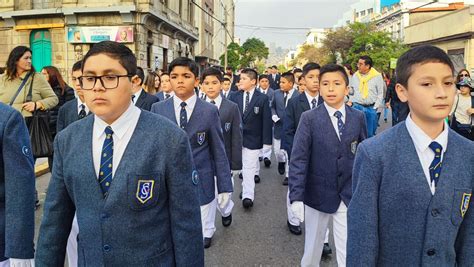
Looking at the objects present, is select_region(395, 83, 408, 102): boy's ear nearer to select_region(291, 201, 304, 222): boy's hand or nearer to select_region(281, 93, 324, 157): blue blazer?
select_region(291, 201, 304, 222): boy's hand

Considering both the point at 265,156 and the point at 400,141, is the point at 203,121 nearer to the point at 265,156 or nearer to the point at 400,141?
the point at 400,141

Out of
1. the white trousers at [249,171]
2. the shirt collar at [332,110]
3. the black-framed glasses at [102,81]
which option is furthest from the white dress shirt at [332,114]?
the white trousers at [249,171]

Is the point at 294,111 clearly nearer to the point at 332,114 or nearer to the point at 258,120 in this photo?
the point at 258,120

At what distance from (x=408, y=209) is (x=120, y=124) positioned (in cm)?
144

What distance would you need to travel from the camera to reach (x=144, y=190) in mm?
1993

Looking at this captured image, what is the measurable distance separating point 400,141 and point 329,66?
198cm

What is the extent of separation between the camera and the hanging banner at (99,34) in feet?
67.2

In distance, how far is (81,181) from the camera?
2.00 meters

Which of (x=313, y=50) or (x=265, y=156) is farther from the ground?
(x=313, y=50)

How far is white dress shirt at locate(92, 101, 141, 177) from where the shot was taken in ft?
6.64

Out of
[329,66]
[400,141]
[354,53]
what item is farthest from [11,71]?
[354,53]

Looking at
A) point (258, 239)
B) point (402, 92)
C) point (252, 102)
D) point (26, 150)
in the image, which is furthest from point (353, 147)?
point (252, 102)

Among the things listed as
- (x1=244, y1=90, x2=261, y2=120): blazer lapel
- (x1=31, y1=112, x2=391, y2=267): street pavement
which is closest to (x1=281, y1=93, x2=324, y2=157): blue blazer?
(x1=31, y1=112, x2=391, y2=267): street pavement

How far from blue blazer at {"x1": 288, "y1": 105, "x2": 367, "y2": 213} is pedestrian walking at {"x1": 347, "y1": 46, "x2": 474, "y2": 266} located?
58.0 inches
